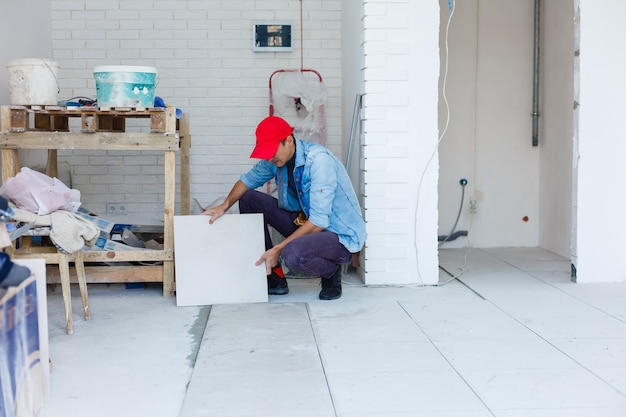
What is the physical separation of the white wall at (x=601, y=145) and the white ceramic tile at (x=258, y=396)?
2.59 m

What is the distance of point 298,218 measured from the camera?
4.96 meters

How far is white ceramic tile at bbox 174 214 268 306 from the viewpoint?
468cm

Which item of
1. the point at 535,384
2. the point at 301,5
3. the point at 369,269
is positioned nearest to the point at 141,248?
the point at 369,269

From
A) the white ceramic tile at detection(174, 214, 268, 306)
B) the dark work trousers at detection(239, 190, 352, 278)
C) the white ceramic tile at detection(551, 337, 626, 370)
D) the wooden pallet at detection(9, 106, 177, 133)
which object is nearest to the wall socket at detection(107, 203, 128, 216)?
the wooden pallet at detection(9, 106, 177, 133)

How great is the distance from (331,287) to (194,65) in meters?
2.44

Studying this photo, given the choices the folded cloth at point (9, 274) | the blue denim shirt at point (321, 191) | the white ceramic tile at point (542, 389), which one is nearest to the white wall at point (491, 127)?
the blue denim shirt at point (321, 191)

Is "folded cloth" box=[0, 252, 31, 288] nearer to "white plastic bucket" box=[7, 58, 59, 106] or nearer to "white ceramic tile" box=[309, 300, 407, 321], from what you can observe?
"white ceramic tile" box=[309, 300, 407, 321]

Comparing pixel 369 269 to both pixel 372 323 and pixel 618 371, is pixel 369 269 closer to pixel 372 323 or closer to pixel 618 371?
pixel 372 323

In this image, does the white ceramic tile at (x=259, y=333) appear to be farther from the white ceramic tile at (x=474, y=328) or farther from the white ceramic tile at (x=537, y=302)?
the white ceramic tile at (x=537, y=302)

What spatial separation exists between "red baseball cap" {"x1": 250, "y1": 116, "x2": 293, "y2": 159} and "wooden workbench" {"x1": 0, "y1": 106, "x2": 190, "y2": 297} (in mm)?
554

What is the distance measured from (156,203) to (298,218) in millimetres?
1821

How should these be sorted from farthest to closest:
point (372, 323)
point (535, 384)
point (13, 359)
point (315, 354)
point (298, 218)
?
point (298, 218), point (372, 323), point (315, 354), point (535, 384), point (13, 359)

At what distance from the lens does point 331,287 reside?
4828 mm

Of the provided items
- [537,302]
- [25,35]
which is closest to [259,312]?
[537,302]
